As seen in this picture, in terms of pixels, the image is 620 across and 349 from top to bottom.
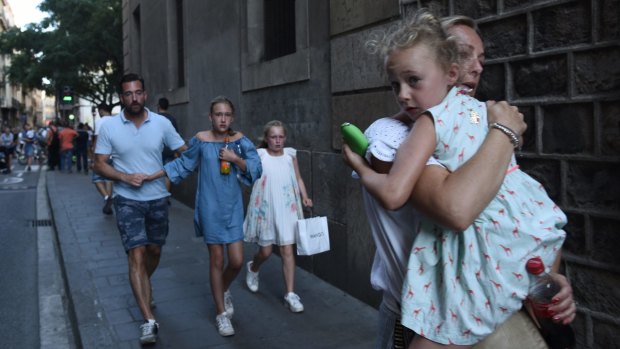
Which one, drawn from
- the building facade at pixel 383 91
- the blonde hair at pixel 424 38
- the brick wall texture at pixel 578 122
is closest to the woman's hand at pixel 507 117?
the blonde hair at pixel 424 38

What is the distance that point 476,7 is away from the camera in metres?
3.65

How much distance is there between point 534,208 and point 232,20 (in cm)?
757

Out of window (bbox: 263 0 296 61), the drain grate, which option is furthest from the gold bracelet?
the drain grate

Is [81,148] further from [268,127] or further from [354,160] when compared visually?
[354,160]

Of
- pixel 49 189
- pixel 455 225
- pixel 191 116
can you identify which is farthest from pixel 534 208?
pixel 49 189

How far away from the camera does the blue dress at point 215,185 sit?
463 cm

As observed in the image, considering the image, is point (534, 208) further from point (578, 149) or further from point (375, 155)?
point (578, 149)

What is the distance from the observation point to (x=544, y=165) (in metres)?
3.18

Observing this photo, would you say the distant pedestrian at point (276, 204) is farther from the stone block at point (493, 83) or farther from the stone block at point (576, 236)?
the stone block at point (576, 236)

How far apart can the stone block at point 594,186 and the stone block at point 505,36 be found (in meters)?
0.75

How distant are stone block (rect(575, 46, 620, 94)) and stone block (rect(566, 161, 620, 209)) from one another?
36 centimetres

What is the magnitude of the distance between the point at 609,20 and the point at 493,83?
0.83 m

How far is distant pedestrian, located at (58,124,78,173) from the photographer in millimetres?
20359

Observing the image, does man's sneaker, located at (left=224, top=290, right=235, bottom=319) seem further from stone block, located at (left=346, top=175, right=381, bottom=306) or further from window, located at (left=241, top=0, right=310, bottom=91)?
window, located at (left=241, top=0, right=310, bottom=91)
